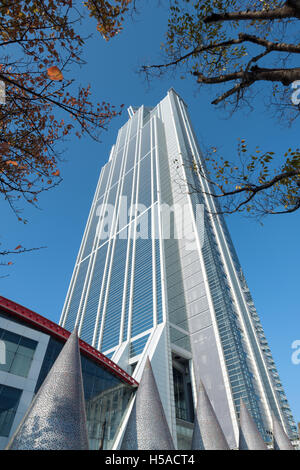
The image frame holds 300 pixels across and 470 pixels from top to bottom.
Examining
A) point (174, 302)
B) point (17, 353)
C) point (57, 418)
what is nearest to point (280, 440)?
point (57, 418)

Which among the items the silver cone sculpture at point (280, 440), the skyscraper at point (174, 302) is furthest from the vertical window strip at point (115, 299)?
the silver cone sculpture at point (280, 440)

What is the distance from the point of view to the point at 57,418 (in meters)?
6.24

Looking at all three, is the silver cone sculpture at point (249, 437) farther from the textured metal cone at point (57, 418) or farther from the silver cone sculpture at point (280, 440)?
the textured metal cone at point (57, 418)

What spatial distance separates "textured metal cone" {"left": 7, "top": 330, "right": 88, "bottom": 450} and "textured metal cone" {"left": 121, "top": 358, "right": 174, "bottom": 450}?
2991 millimetres

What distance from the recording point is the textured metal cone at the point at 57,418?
5.84m

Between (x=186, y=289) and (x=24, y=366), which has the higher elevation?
(x=186, y=289)

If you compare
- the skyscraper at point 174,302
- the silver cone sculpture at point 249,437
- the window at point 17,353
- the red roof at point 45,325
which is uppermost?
the skyscraper at point 174,302

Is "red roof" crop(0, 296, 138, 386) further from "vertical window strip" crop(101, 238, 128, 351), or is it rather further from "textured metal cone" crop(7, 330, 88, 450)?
"vertical window strip" crop(101, 238, 128, 351)

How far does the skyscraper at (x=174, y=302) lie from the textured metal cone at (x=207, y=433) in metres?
10.7

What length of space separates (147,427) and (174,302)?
1124 inches

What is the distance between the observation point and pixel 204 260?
37.3 meters

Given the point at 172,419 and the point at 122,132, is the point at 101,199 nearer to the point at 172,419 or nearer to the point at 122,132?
the point at 122,132

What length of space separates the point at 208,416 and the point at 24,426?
898 cm
